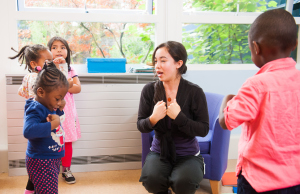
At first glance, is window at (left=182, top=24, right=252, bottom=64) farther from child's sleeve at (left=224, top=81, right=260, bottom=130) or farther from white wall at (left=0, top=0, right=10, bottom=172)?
child's sleeve at (left=224, top=81, right=260, bottom=130)

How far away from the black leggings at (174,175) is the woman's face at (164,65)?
1.78ft

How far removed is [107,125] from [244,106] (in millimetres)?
1871

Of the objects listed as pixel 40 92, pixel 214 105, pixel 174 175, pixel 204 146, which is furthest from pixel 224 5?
pixel 40 92

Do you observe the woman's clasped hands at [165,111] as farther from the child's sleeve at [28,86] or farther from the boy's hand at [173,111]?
the child's sleeve at [28,86]

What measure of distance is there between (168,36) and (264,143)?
2.06 metres

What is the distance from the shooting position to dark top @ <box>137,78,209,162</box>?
1.74 metres

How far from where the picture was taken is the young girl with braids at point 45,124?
140cm

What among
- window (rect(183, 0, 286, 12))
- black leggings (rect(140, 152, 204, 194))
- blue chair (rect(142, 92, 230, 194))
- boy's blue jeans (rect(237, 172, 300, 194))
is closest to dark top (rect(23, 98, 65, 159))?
black leggings (rect(140, 152, 204, 194))

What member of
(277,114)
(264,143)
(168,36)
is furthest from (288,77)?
(168,36)

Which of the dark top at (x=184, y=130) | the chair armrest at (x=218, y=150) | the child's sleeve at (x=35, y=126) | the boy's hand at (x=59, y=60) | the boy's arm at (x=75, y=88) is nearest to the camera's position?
the child's sleeve at (x=35, y=126)

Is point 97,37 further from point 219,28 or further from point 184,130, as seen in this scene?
point 184,130

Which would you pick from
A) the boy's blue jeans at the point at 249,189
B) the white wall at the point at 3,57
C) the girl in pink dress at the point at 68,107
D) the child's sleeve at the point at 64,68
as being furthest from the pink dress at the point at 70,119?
the boy's blue jeans at the point at 249,189

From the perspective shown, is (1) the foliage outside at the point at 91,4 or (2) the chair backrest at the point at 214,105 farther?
(1) the foliage outside at the point at 91,4

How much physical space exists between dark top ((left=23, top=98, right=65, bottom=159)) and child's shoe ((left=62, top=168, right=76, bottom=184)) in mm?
1031
